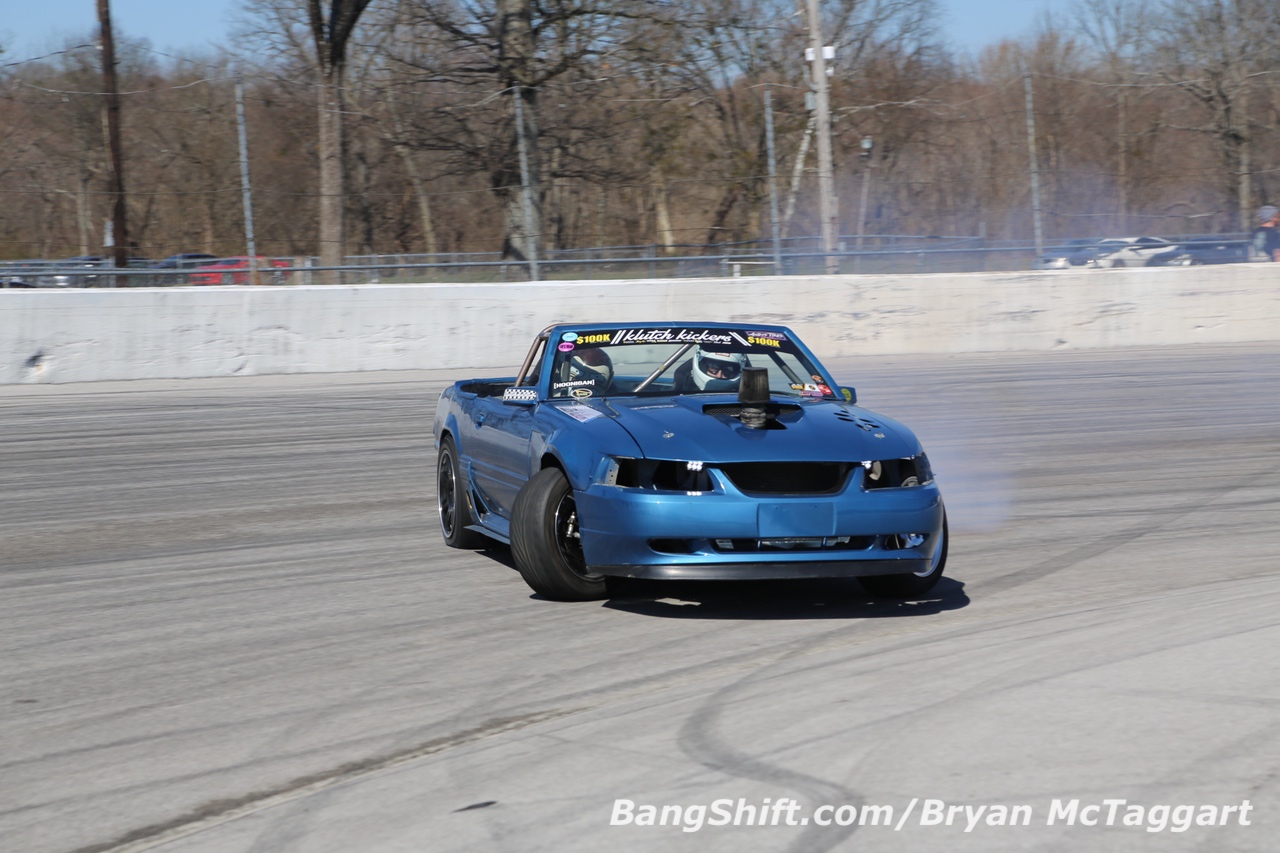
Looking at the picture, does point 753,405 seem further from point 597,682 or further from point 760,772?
point 760,772

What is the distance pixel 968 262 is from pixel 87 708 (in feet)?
69.9

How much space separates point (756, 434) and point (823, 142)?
23598 mm

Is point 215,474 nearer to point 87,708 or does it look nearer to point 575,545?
point 575,545

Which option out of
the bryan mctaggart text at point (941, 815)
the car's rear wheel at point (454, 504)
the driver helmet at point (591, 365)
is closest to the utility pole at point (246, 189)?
the car's rear wheel at point (454, 504)

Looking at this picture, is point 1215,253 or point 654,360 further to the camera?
point 1215,253

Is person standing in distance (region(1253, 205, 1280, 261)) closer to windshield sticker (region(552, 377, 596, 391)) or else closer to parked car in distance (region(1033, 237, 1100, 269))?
parked car in distance (region(1033, 237, 1100, 269))

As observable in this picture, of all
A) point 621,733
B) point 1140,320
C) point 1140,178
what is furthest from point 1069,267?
point 1140,178

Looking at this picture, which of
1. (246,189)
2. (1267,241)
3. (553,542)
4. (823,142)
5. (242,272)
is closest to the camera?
(553,542)

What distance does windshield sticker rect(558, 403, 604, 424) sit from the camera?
21.1ft

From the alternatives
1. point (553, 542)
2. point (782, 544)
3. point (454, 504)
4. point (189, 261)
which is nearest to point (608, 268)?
point (189, 261)

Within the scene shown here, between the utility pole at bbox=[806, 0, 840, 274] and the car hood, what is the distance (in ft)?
64.5

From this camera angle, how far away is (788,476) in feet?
19.5

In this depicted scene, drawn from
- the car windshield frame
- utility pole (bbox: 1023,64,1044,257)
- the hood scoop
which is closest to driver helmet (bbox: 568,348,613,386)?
the car windshield frame

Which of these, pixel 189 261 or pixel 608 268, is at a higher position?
pixel 189 261
